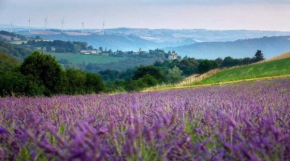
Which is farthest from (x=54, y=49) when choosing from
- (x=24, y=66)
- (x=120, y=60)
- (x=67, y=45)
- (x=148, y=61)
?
(x=24, y=66)

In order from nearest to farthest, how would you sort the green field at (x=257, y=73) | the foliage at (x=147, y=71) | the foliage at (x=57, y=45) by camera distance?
1. the green field at (x=257, y=73)
2. the foliage at (x=147, y=71)
3. the foliage at (x=57, y=45)

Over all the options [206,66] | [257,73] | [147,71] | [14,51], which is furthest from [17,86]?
[14,51]

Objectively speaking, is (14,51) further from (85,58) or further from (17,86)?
Result: (17,86)

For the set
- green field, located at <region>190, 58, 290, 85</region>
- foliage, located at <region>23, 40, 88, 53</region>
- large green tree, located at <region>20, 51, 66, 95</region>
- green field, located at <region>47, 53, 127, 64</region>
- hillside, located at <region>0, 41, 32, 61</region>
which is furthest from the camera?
foliage, located at <region>23, 40, 88, 53</region>

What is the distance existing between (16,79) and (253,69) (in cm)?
3254

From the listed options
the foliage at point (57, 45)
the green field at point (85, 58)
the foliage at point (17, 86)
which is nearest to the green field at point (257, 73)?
the foliage at point (17, 86)

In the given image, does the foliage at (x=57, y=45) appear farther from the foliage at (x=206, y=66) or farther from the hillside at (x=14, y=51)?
the foliage at (x=206, y=66)

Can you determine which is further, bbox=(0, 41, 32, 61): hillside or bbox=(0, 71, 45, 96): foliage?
bbox=(0, 41, 32, 61): hillside

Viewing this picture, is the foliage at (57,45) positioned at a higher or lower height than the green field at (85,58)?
higher

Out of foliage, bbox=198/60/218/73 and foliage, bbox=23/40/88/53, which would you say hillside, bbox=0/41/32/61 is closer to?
foliage, bbox=23/40/88/53

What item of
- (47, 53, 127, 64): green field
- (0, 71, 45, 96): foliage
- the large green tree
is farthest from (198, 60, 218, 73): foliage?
(0, 71, 45, 96): foliage

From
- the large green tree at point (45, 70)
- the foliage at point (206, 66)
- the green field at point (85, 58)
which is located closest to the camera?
the large green tree at point (45, 70)

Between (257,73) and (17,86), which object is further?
(257,73)

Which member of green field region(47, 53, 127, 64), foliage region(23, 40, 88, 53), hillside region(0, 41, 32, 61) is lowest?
green field region(47, 53, 127, 64)
